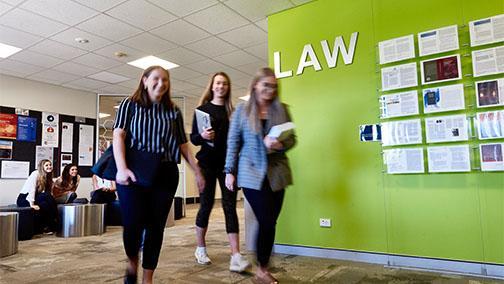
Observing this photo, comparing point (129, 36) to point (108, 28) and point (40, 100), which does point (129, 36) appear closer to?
point (108, 28)

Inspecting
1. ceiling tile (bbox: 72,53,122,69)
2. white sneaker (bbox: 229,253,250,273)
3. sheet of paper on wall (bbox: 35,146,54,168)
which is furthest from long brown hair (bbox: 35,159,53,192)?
white sneaker (bbox: 229,253,250,273)

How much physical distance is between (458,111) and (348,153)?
88 centimetres

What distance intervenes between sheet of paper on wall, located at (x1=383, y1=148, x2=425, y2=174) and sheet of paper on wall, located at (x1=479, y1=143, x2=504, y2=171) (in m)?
0.39

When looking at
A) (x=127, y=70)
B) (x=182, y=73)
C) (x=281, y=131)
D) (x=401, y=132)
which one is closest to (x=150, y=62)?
(x=127, y=70)

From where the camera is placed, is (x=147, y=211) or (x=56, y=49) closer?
(x=147, y=211)

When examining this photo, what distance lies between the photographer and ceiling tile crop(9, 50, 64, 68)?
4836mm

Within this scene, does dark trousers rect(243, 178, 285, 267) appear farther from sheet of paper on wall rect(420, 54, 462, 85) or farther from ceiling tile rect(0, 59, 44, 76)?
ceiling tile rect(0, 59, 44, 76)

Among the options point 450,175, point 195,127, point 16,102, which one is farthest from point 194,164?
point 16,102

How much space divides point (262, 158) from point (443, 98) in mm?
1596

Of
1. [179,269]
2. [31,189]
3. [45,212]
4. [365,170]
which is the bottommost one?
[179,269]

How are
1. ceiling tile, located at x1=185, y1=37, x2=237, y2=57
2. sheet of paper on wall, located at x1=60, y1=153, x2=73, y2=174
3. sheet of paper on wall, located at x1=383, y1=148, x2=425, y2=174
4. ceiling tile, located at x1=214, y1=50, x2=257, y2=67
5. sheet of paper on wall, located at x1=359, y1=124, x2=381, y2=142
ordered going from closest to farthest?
sheet of paper on wall, located at x1=383, y1=148, x2=425, y2=174 < sheet of paper on wall, located at x1=359, y1=124, x2=381, y2=142 < ceiling tile, located at x1=185, y1=37, x2=237, y2=57 < ceiling tile, located at x1=214, y1=50, x2=257, y2=67 < sheet of paper on wall, located at x1=60, y1=153, x2=73, y2=174

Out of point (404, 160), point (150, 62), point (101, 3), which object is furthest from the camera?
point (150, 62)

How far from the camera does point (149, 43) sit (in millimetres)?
4500

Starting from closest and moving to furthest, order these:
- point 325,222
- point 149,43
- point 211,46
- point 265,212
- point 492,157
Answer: point 265,212
point 492,157
point 325,222
point 149,43
point 211,46
